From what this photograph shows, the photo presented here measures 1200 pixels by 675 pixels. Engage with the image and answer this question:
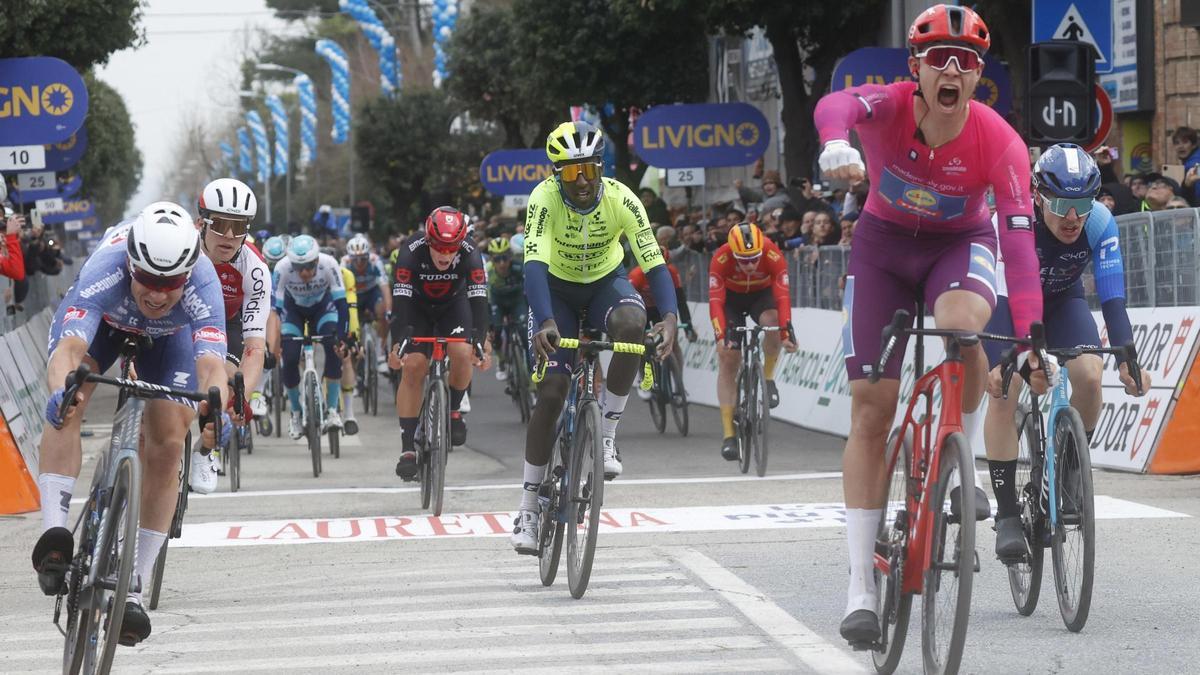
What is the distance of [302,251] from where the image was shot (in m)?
15.8

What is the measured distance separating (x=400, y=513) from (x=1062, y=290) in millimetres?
5551

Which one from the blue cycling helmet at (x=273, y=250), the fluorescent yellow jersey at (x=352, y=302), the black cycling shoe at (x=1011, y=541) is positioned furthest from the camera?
the blue cycling helmet at (x=273, y=250)

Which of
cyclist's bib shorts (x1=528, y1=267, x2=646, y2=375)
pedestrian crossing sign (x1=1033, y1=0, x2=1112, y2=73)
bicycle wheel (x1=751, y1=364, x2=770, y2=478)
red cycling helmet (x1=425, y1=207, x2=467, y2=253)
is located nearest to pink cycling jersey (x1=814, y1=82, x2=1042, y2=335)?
cyclist's bib shorts (x1=528, y1=267, x2=646, y2=375)

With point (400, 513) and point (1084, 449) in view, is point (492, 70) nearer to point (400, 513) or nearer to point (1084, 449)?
point (400, 513)

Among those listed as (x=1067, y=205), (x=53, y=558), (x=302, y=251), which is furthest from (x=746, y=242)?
(x=53, y=558)

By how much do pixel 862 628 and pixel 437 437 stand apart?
632cm

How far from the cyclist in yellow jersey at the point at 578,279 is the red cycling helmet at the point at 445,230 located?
3694 mm

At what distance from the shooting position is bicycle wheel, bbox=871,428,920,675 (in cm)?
618

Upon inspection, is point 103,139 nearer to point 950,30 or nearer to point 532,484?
point 532,484

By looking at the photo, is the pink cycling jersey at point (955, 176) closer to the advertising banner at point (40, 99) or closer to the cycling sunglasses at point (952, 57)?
the cycling sunglasses at point (952, 57)

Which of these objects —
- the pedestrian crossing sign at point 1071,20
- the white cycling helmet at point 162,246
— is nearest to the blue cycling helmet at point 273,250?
the pedestrian crossing sign at point 1071,20

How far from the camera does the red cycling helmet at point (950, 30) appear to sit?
6289mm

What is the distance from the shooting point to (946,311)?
6391mm

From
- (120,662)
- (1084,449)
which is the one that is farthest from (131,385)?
(1084,449)
